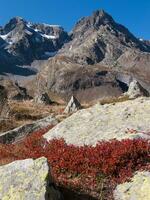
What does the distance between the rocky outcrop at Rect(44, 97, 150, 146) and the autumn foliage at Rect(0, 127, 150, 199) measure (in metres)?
1.68

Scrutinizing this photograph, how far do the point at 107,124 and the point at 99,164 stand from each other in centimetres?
560

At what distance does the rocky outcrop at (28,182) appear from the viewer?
14.0 m

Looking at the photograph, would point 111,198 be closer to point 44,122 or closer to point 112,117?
point 112,117

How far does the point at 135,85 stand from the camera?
71.1m

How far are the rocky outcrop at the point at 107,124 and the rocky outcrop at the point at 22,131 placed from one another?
154 inches

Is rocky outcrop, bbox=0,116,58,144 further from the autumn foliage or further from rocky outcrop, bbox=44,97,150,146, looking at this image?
the autumn foliage

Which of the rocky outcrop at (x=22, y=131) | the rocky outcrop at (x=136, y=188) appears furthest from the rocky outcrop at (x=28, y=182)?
the rocky outcrop at (x=22, y=131)

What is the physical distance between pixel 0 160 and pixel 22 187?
21.5 feet

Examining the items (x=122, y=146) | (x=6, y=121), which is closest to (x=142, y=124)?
(x=122, y=146)

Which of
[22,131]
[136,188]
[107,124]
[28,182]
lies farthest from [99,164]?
[22,131]

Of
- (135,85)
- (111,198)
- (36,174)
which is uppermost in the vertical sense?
(135,85)

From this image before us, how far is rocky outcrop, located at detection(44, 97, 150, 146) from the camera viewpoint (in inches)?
829

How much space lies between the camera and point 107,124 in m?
23.0

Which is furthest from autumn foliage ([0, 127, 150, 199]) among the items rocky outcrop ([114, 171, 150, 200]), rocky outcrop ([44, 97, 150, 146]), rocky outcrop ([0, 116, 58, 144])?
rocky outcrop ([0, 116, 58, 144])
